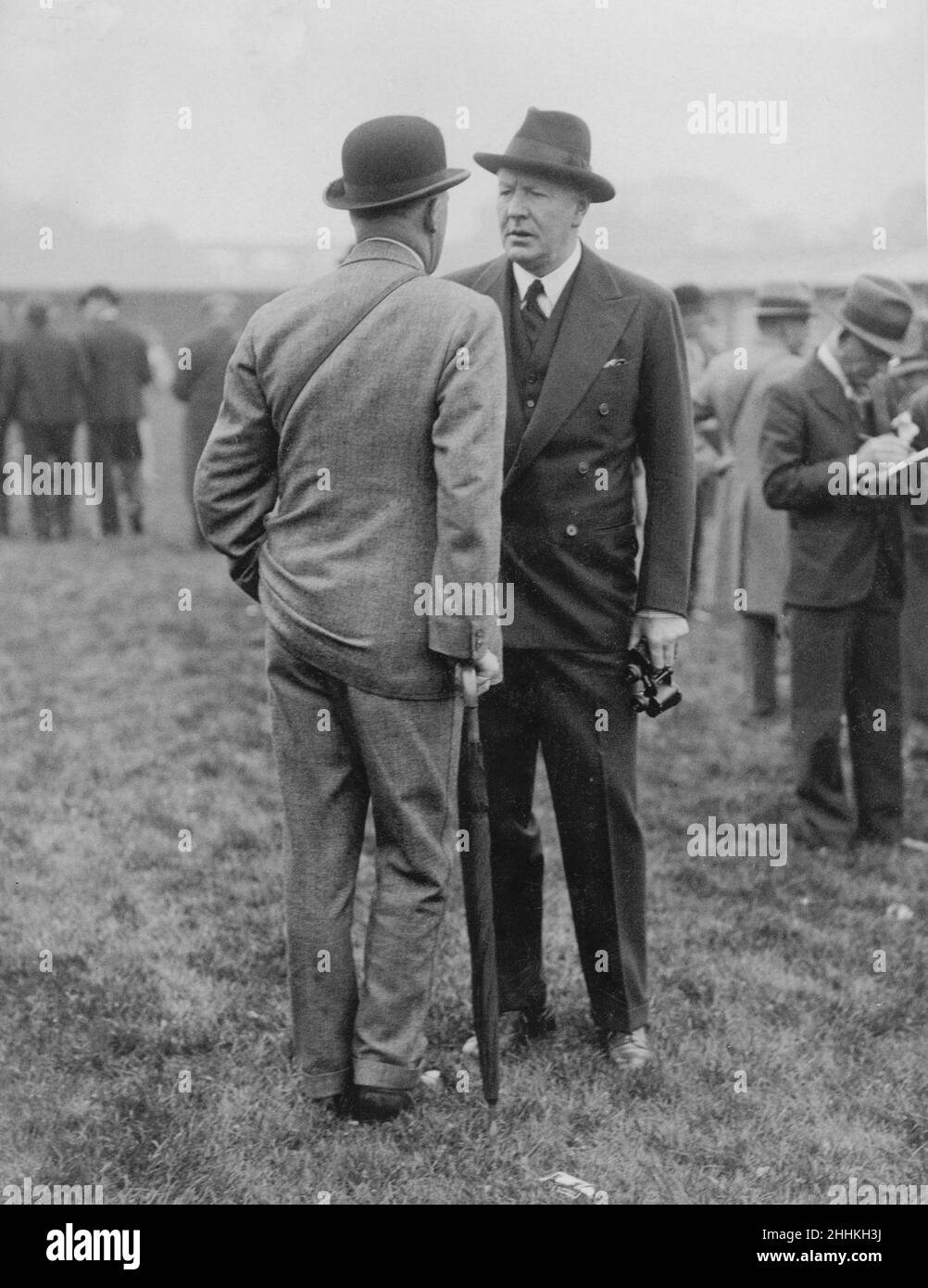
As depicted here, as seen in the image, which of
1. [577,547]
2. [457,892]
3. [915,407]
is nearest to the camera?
[577,547]

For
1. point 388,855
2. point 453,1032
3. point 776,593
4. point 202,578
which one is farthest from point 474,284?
point 202,578

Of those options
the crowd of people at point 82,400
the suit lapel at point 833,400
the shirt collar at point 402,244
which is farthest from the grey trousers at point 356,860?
the crowd of people at point 82,400

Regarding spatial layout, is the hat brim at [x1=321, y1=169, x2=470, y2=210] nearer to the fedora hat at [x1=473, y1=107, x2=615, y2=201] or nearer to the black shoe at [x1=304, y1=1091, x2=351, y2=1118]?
the fedora hat at [x1=473, y1=107, x2=615, y2=201]

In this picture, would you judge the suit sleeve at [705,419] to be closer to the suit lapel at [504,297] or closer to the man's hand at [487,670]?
the suit lapel at [504,297]

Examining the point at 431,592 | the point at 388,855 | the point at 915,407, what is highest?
the point at 915,407

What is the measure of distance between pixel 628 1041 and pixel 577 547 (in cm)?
136

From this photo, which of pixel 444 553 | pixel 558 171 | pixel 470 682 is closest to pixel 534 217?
pixel 558 171

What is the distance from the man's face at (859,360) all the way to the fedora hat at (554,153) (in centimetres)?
210

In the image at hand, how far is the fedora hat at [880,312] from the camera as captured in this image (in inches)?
215

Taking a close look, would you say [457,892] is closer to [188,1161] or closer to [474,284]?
[188,1161]

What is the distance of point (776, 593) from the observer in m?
7.84

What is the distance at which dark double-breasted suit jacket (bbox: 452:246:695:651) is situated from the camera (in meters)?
3.78

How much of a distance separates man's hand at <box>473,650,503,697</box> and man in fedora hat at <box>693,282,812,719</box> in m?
4.31

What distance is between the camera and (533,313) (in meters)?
3.86
